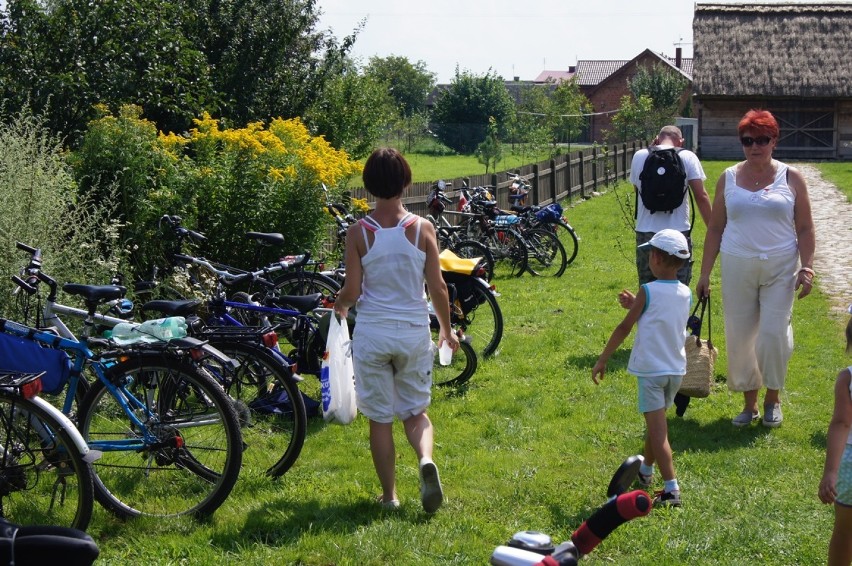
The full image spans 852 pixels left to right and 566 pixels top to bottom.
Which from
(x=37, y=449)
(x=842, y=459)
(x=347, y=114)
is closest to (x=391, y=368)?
(x=37, y=449)

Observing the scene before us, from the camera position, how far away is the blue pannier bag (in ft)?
Result: 15.4

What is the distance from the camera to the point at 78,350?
192 inches

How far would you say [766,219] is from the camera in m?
6.39

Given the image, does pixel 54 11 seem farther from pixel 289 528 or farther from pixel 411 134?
pixel 411 134

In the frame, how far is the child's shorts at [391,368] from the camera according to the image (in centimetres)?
491

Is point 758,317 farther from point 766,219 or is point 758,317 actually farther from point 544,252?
point 544,252

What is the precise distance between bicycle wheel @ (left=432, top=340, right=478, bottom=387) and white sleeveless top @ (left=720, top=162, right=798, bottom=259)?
218 cm

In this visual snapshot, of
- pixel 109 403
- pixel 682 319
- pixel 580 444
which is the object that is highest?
pixel 682 319

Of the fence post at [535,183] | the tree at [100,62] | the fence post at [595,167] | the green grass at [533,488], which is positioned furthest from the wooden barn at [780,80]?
the green grass at [533,488]

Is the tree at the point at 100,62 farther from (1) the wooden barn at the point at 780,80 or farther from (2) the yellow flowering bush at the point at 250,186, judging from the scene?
(1) the wooden barn at the point at 780,80

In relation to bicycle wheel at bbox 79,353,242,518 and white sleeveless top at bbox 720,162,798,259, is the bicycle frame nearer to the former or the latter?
bicycle wheel at bbox 79,353,242,518

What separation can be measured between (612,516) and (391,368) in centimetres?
350

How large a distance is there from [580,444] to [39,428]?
3303 mm

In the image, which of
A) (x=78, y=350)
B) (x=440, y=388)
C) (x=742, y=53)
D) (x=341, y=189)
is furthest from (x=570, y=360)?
(x=742, y=53)
